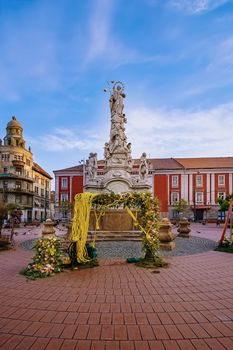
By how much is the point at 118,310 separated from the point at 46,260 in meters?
3.68

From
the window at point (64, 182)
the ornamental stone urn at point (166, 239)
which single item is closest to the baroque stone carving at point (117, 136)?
the ornamental stone urn at point (166, 239)

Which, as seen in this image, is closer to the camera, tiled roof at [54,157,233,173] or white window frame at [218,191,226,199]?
white window frame at [218,191,226,199]

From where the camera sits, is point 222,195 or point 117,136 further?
point 222,195

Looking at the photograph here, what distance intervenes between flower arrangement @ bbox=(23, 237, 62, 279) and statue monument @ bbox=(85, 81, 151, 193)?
45.0 ft

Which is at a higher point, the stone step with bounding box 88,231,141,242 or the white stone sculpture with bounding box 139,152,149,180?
the white stone sculpture with bounding box 139,152,149,180

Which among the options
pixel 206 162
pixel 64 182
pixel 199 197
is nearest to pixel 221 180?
pixel 206 162

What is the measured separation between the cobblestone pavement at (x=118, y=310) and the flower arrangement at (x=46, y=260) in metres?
0.32

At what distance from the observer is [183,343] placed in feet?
13.5

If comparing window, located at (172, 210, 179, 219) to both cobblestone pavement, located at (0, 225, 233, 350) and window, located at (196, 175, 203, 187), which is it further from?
cobblestone pavement, located at (0, 225, 233, 350)

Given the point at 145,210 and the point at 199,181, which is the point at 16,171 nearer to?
the point at 199,181

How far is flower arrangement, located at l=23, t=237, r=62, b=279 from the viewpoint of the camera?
8117mm

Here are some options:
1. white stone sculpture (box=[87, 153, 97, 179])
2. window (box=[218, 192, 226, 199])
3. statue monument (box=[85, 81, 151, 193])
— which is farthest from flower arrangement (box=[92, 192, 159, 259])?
window (box=[218, 192, 226, 199])

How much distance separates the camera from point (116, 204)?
409 inches

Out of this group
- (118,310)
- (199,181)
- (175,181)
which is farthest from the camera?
(175,181)
